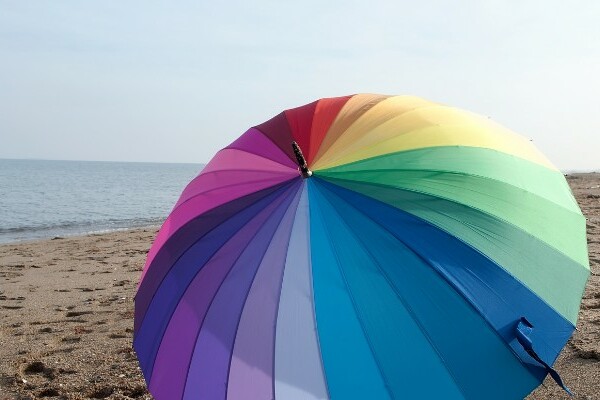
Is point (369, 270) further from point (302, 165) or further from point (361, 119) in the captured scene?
point (361, 119)

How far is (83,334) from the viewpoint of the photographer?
5703mm

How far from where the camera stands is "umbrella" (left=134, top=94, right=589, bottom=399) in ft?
7.27

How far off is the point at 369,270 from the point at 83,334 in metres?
4.27

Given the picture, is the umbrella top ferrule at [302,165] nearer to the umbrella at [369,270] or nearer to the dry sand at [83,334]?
the umbrella at [369,270]

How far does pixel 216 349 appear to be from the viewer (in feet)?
8.12

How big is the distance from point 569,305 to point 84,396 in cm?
331

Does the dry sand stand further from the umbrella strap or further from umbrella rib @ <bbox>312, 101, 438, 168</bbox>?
umbrella rib @ <bbox>312, 101, 438, 168</bbox>

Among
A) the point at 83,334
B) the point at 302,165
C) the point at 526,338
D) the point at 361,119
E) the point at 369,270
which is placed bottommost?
the point at 83,334

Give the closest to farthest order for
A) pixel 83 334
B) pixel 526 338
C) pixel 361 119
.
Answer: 1. pixel 526 338
2. pixel 361 119
3. pixel 83 334

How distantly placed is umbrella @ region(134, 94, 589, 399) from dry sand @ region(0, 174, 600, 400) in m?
1.69

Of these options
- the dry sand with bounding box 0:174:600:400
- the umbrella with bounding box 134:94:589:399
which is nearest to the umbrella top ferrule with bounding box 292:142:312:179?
the umbrella with bounding box 134:94:589:399

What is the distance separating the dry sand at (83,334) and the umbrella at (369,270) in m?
1.69

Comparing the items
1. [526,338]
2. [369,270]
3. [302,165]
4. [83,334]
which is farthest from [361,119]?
[83,334]

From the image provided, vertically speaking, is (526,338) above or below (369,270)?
below
